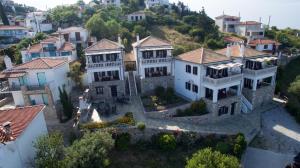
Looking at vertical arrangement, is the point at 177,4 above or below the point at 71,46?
above

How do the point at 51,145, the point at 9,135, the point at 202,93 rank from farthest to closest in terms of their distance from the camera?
the point at 202,93
the point at 51,145
the point at 9,135

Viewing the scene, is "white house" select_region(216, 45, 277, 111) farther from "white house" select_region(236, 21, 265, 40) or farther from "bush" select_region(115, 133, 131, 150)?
"white house" select_region(236, 21, 265, 40)

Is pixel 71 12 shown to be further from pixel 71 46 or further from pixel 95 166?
pixel 95 166

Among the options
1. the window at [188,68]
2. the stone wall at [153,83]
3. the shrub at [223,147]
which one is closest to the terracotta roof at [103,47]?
the stone wall at [153,83]

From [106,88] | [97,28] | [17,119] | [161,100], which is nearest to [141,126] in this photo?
[161,100]

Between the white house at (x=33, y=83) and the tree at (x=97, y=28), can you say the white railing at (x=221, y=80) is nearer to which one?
the white house at (x=33, y=83)

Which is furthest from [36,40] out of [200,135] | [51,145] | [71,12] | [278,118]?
A: [278,118]
